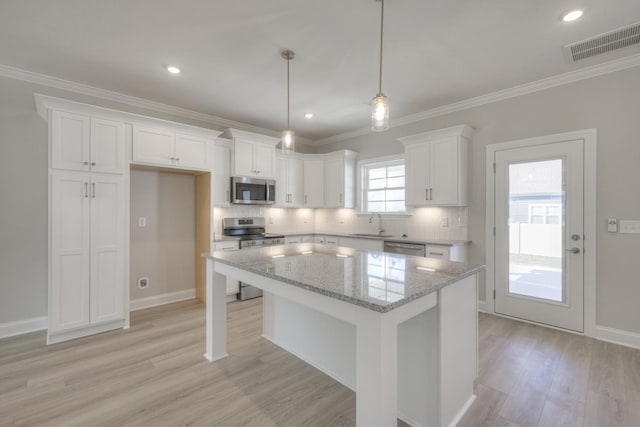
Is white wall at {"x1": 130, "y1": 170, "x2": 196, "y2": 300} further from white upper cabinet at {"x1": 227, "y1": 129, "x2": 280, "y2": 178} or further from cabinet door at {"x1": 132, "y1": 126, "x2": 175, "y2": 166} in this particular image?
white upper cabinet at {"x1": 227, "y1": 129, "x2": 280, "y2": 178}

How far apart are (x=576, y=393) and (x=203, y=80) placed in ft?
14.2

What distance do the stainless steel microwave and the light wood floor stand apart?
198 cm

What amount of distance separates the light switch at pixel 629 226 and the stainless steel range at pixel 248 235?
4.03 metres

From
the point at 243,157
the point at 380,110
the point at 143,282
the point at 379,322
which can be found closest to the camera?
the point at 379,322

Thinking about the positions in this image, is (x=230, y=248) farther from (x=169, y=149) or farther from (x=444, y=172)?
(x=444, y=172)

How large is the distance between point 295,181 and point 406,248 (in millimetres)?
2356

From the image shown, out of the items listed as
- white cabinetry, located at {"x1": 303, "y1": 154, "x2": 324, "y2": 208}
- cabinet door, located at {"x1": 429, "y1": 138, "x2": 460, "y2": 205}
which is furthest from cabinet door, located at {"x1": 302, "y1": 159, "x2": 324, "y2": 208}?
cabinet door, located at {"x1": 429, "y1": 138, "x2": 460, "y2": 205}

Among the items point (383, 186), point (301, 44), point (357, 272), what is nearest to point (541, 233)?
point (383, 186)

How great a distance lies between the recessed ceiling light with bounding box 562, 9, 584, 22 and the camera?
83.8 inches

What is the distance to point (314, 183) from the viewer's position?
17.8 ft

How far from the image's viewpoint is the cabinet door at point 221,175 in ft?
13.8

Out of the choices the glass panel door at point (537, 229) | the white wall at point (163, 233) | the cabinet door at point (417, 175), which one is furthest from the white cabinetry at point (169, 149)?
the glass panel door at point (537, 229)

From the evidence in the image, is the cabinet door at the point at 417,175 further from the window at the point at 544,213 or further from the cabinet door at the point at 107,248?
the cabinet door at the point at 107,248

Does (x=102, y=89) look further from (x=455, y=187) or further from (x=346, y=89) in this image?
(x=455, y=187)
